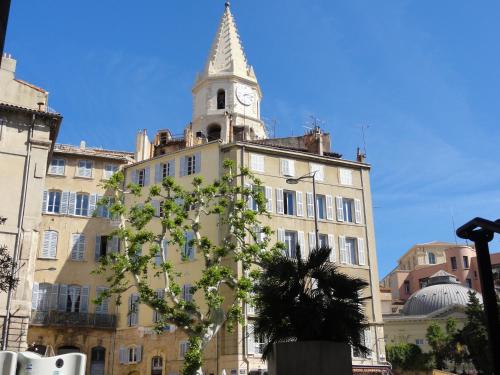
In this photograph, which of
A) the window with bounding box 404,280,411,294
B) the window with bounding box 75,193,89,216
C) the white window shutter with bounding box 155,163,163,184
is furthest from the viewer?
the window with bounding box 404,280,411,294

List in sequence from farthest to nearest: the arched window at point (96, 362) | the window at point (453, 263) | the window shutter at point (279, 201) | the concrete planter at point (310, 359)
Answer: the window at point (453, 263) < the window shutter at point (279, 201) < the arched window at point (96, 362) < the concrete planter at point (310, 359)

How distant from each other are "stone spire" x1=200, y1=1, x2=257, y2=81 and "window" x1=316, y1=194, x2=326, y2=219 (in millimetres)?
23155

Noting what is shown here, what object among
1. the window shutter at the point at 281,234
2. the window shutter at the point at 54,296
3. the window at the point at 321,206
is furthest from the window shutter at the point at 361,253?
the window shutter at the point at 54,296

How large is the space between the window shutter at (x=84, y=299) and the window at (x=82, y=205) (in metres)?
4.91

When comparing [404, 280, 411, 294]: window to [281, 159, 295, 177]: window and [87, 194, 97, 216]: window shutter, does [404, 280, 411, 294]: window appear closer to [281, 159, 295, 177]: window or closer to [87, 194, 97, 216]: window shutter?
[281, 159, 295, 177]: window

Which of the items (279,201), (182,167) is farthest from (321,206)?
(182,167)

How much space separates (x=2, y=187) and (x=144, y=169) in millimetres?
13034

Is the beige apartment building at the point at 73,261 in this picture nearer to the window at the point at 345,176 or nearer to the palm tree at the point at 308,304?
the window at the point at 345,176

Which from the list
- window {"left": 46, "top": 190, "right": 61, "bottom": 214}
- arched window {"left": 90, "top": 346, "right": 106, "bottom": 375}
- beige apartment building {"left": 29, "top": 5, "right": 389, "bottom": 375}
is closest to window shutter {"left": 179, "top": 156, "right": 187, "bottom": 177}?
beige apartment building {"left": 29, "top": 5, "right": 389, "bottom": 375}

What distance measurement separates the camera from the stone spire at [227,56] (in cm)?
6325

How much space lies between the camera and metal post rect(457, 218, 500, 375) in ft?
21.3

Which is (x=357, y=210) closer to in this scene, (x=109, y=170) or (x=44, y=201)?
(x=109, y=170)

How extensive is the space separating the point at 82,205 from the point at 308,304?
32486 mm

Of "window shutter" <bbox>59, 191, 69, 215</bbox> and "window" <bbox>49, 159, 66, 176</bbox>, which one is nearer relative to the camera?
"window shutter" <bbox>59, 191, 69, 215</bbox>
